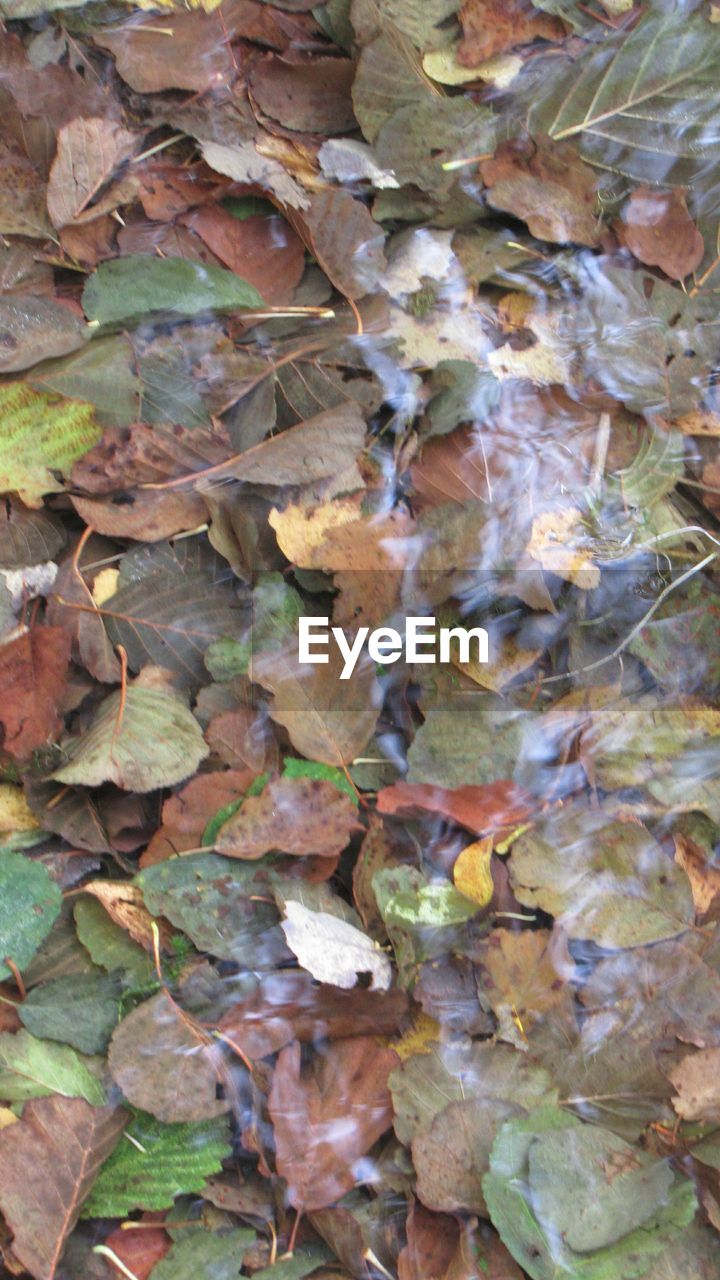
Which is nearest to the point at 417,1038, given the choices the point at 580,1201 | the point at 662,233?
the point at 580,1201

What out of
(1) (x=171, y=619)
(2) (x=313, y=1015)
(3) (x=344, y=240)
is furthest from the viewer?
(3) (x=344, y=240)

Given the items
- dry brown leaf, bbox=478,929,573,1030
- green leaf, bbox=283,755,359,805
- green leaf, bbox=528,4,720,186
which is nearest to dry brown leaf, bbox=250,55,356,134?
green leaf, bbox=528,4,720,186

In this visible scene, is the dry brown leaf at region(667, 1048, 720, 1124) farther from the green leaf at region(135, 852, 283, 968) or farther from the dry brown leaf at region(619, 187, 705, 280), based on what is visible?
the dry brown leaf at region(619, 187, 705, 280)

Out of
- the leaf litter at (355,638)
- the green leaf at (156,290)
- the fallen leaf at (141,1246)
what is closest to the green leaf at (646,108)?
the leaf litter at (355,638)

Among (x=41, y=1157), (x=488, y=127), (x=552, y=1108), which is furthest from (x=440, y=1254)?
(x=488, y=127)

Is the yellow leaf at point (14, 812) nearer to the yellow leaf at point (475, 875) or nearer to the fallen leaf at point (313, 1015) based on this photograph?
Result: the fallen leaf at point (313, 1015)

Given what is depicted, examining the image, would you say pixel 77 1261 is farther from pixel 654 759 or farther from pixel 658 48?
pixel 658 48

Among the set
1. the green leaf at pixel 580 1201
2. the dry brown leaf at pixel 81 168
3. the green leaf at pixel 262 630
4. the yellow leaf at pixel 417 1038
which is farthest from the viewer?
the dry brown leaf at pixel 81 168

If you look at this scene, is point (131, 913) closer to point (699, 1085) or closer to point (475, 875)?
point (475, 875)
